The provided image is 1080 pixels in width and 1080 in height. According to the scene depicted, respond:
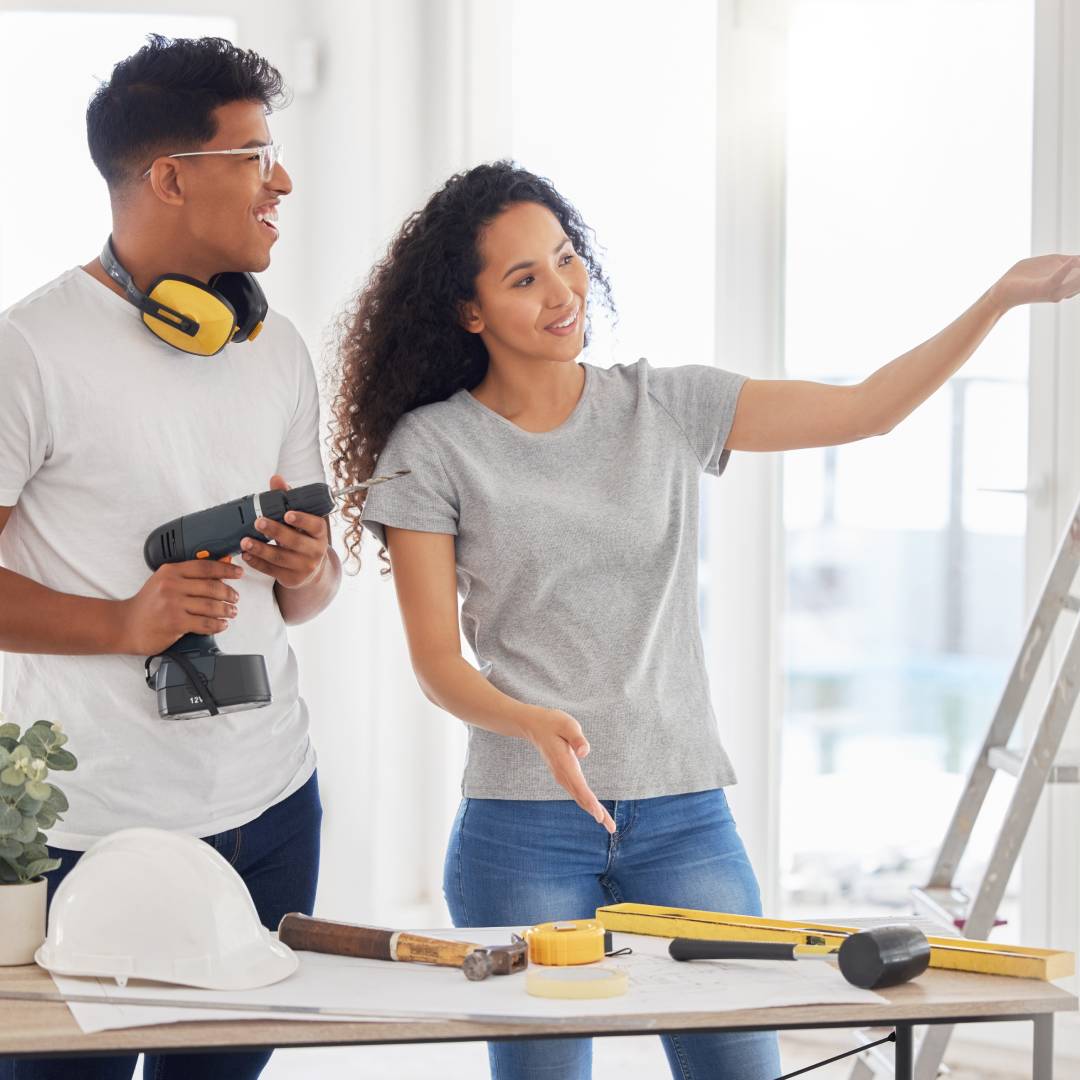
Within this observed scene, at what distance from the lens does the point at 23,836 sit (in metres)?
1.20

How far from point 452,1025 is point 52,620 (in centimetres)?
66

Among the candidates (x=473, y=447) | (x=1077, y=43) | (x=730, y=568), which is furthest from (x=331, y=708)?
(x=1077, y=43)

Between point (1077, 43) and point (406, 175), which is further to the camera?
point (406, 175)

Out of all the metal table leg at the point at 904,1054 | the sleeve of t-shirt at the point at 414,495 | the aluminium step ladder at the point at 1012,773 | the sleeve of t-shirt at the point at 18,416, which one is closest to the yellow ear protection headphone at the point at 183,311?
the sleeve of t-shirt at the point at 18,416

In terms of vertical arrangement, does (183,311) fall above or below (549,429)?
above

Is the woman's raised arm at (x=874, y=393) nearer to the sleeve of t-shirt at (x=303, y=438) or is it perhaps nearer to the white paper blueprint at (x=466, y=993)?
the sleeve of t-shirt at (x=303, y=438)

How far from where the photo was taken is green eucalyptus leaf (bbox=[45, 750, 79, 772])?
1.25 meters

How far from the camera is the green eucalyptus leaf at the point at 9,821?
119 centimetres

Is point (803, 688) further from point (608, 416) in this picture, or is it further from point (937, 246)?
point (608, 416)

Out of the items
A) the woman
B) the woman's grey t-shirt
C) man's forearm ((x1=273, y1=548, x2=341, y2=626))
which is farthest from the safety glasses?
man's forearm ((x1=273, y1=548, x2=341, y2=626))

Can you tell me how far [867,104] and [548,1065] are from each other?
2115mm

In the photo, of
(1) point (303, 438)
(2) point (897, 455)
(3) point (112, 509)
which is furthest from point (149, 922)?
(2) point (897, 455)

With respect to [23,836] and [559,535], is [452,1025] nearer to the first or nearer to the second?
[23,836]

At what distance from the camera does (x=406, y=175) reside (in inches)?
115
